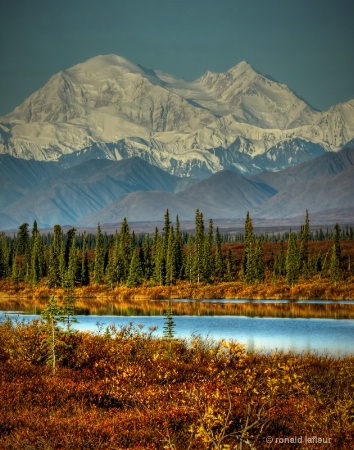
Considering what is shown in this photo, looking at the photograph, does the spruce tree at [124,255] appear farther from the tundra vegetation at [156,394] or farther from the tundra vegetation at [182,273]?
the tundra vegetation at [156,394]

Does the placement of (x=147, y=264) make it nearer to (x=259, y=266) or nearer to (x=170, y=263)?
(x=170, y=263)

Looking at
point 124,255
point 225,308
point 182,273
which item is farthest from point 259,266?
point 225,308

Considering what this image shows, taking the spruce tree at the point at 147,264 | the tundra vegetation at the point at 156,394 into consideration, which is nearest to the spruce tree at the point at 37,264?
the spruce tree at the point at 147,264

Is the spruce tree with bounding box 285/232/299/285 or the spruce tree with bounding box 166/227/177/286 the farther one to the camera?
the spruce tree with bounding box 166/227/177/286

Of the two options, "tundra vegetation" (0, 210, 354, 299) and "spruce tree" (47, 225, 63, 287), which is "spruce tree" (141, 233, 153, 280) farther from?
"spruce tree" (47, 225, 63, 287)

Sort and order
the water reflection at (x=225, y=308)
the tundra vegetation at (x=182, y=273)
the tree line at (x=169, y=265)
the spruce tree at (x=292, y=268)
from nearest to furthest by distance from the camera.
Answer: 1. the water reflection at (x=225, y=308)
2. the tundra vegetation at (x=182, y=273)
3. the spruce tree at (x=292, y=268)
4. the tree line at (x=169, y=265)

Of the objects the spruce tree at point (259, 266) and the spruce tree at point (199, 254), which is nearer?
the spruce tree at point (259, 266)

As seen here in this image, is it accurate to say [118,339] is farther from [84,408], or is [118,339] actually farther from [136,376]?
[84,408]

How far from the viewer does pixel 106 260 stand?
Answer: 152 metres

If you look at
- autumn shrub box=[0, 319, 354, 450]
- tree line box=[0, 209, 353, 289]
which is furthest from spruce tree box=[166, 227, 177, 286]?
autumn shrub box=[0, 319, 354, 450]

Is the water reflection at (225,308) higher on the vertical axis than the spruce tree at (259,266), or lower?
lower

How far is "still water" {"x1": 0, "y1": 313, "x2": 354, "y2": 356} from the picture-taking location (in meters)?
47.6

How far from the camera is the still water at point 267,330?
4762 cm

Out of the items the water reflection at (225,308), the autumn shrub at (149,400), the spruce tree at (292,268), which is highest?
the spruce tree at (292,268)
